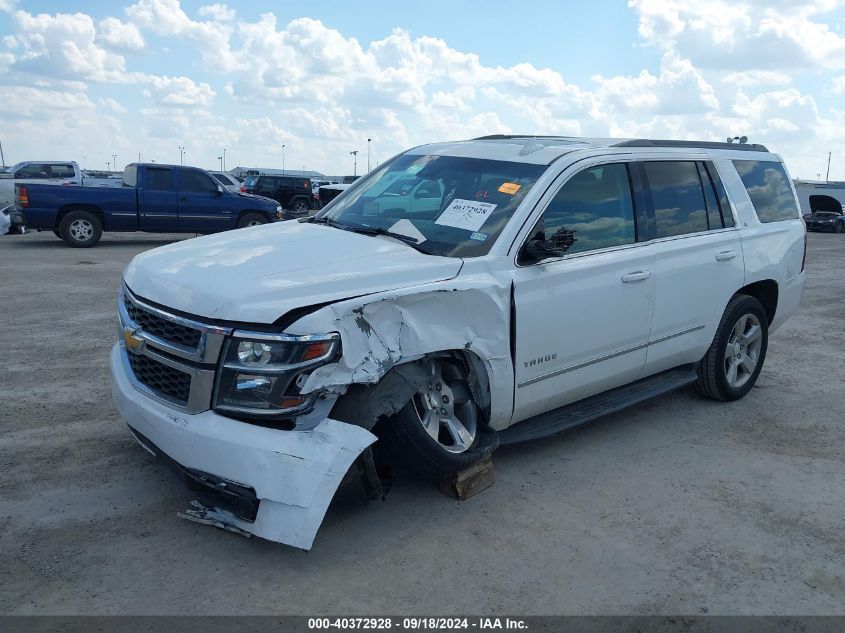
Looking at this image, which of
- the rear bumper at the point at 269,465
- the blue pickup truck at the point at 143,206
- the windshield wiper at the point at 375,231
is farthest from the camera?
the blue pickup truck at the point at 143,206

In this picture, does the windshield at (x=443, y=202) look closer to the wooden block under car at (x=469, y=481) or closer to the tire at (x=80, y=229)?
the wooden block under car at (x=469, y=481)

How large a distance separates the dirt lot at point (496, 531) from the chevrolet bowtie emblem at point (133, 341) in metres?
0.81

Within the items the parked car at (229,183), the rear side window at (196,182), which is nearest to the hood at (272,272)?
the rear side window at (196,182)

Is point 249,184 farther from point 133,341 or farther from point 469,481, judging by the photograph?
point 469,481

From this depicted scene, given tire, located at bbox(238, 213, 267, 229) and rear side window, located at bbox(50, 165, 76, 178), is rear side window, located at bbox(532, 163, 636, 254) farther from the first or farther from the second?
rear side window, located at bbox(50, 165, 76, 178)

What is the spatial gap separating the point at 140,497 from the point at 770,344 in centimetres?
662

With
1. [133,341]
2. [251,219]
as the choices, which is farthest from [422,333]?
[251,219]

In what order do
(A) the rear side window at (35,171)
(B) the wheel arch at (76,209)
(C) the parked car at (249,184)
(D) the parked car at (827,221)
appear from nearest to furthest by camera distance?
(B) the wheel arch at (76,209), (A) the rear side window at (35,171), (C) the parked car at (249,184), (D) the parked car at (827,221)

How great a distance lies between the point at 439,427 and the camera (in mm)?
3986

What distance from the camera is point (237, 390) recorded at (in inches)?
128

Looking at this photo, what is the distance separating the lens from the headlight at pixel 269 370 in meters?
3.21
